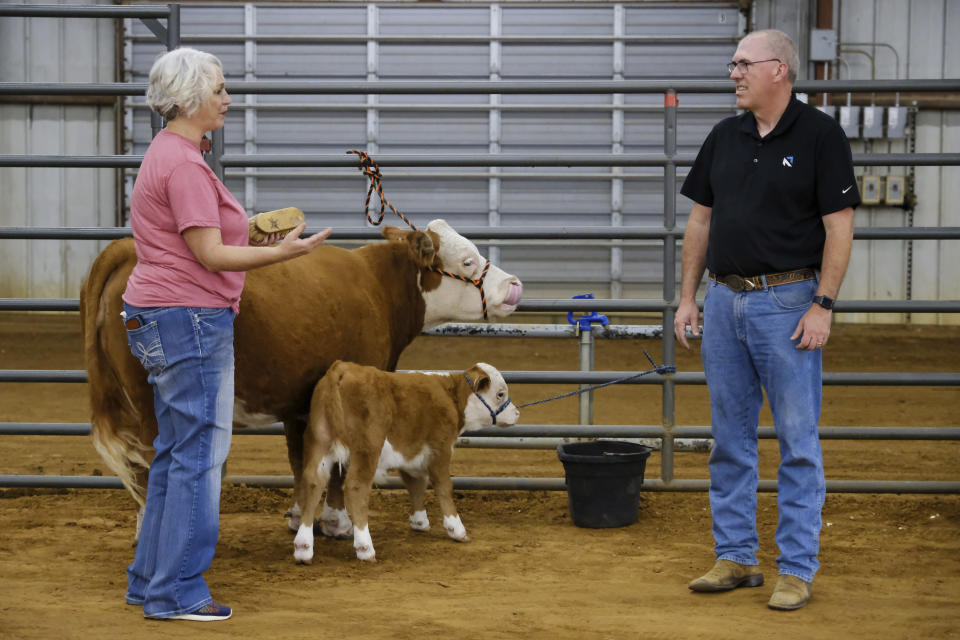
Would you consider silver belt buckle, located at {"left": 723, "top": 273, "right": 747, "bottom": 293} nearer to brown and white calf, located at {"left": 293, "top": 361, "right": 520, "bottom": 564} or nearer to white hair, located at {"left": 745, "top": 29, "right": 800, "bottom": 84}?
white hair, located at {"left": 745, "top": 29, "right": 800, "bottom": 84}

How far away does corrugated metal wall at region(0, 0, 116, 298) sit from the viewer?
49.4ft

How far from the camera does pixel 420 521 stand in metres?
5.15

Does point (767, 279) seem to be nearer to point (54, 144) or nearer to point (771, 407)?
point (771, 407)

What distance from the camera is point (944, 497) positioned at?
236 inches

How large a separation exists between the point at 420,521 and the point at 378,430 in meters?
0.69

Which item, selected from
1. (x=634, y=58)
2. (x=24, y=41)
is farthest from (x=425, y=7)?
(x=24, y=41)

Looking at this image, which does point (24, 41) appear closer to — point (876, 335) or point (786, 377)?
point (876, 335)

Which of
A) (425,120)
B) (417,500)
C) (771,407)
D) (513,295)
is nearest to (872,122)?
(425,120)

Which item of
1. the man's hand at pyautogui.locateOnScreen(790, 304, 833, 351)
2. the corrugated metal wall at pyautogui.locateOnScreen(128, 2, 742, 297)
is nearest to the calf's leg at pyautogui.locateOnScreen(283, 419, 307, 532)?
the man's hand at pyautogui.locateOnScreen(790, 304, 833, 351)

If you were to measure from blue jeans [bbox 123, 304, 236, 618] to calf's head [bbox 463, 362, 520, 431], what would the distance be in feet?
4.77

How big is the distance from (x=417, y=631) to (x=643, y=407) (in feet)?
19.8

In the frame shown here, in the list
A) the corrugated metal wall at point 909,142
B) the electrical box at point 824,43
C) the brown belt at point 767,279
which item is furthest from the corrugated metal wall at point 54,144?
the brown belt at point 767,279

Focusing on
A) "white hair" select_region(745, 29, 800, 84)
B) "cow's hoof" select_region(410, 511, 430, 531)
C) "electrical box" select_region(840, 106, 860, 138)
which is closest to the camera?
"white hair" select_region(745, 29, 800, 84)

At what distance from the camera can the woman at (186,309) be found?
3621 millimetres
